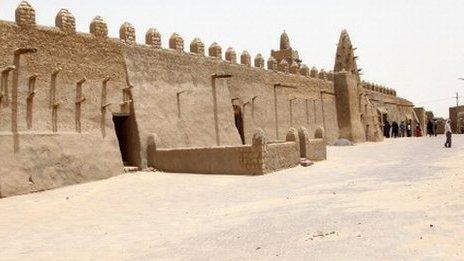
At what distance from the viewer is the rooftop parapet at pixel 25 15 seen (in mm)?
14531

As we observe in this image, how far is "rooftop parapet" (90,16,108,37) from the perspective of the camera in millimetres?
16953

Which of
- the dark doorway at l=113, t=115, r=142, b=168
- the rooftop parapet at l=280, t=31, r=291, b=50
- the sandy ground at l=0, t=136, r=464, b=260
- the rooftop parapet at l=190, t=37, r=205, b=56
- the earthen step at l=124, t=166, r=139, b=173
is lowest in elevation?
the sandy ground at l=0, t=136, r=464, b=260

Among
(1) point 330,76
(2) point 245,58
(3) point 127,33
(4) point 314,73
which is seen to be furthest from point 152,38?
(1) point 330,76

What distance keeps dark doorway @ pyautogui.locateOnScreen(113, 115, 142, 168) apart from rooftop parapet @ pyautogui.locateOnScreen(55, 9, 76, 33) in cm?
334

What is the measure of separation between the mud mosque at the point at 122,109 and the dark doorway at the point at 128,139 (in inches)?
1.5

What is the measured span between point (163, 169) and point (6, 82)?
557cm

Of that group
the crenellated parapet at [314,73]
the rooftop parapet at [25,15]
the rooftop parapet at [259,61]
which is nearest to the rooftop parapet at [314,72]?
the crenellated parapet at [314,73]

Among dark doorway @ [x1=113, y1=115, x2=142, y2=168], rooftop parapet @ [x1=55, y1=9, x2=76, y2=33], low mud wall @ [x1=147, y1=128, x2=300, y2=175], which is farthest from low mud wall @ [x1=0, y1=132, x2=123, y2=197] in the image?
rooftop parapet @ [x1=55, y1=9, x2=76, y2=33]

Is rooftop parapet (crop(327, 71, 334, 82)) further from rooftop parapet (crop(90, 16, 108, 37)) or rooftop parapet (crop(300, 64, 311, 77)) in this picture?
rooftop parapet (crop(90, 16, 108, 37))

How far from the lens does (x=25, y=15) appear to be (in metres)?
14.6

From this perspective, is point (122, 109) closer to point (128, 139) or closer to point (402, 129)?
point (128, 139)

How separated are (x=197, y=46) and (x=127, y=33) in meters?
4.20

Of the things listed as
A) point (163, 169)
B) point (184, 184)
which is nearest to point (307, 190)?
point (184, 184)

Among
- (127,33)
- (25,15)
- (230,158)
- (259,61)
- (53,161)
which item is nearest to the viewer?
(53,161)
